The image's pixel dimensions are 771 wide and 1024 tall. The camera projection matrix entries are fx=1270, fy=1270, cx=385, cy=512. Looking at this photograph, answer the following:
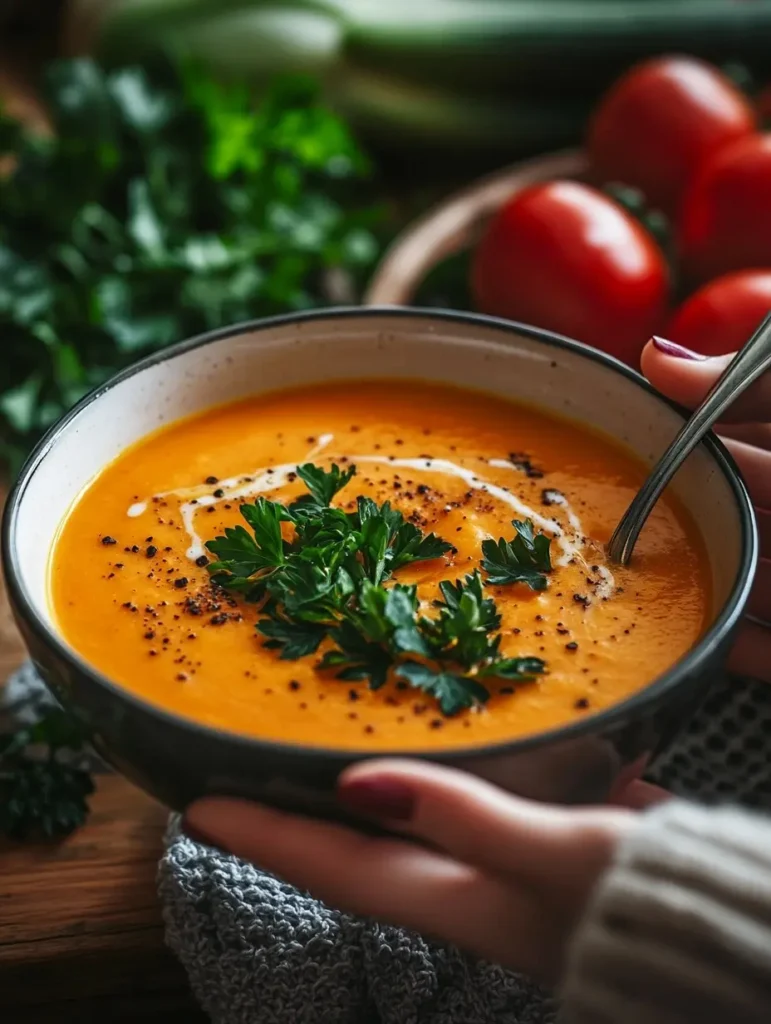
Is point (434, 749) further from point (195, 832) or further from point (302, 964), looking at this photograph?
point (302, 964)

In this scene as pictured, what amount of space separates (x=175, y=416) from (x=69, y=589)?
332mm

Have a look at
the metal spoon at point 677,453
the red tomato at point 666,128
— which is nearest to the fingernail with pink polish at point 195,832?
the metal spoon at point 677,453

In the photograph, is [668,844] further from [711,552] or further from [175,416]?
[175,416]

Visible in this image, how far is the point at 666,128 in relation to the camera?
101 inches

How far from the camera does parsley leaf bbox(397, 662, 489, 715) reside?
1193 millimetres

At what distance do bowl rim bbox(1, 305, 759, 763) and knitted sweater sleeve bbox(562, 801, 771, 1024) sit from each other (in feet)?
0.37

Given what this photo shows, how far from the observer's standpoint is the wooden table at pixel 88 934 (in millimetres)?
1408

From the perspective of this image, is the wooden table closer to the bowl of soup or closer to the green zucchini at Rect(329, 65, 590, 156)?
the bowl of soup

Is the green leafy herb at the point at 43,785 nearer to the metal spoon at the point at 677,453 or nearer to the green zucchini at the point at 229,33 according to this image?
the metal spoon at the point at 677,453

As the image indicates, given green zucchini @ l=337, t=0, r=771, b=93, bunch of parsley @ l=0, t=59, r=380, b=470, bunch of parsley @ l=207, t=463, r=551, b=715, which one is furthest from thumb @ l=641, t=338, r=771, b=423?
green zucchini @ l=337, t=0, r=771, b=93

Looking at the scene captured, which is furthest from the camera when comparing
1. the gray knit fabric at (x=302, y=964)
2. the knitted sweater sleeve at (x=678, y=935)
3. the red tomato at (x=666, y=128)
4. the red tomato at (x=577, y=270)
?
the red tomato at (x=666, y=128)

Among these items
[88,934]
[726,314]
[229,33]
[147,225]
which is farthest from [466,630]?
[229,33]

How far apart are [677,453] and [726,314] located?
25.6 inches

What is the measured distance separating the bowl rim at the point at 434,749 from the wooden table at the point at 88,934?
14.2 inches
